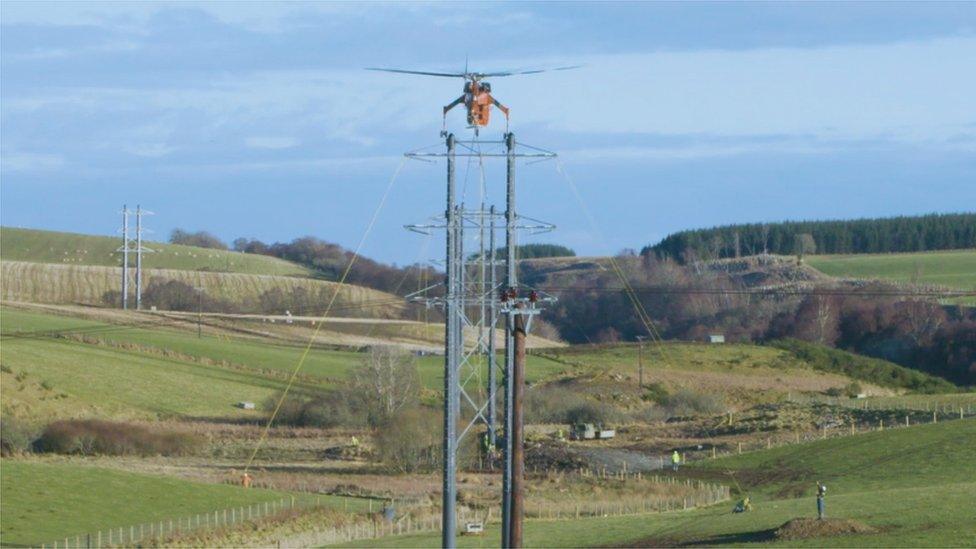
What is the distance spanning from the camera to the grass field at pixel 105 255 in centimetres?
17038

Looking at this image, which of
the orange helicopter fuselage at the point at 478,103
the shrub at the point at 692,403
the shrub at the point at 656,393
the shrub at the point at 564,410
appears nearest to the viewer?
the orange helicopter fuselage at the point at 478,103

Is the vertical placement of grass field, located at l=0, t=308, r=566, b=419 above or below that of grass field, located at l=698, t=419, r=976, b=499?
above

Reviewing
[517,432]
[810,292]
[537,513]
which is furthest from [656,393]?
[517,432]

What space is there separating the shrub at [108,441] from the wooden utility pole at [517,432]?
4682cm

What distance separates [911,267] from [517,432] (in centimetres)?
15036

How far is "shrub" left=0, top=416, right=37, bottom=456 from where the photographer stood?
7294 centimetres

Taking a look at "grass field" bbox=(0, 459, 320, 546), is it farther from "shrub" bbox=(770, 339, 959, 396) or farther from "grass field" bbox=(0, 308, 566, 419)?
"shrub" bbox=(770, 339, 959, 396)

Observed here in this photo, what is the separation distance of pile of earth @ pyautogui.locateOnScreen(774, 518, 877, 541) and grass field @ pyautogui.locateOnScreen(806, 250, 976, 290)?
119852 millimetres

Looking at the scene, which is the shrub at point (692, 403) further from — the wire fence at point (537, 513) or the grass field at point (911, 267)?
the grass field at point (911, 267)

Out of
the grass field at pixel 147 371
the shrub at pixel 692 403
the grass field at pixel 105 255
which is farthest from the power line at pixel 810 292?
the grass field at pixel 105 255

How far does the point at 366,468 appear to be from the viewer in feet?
233

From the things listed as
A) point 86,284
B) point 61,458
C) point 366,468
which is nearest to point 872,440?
point 366,468

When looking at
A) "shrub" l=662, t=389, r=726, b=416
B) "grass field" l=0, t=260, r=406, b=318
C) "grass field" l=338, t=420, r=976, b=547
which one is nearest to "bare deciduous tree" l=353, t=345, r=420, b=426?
"shrub" l=662, t=389, r=726, b=416

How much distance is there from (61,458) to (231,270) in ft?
336
